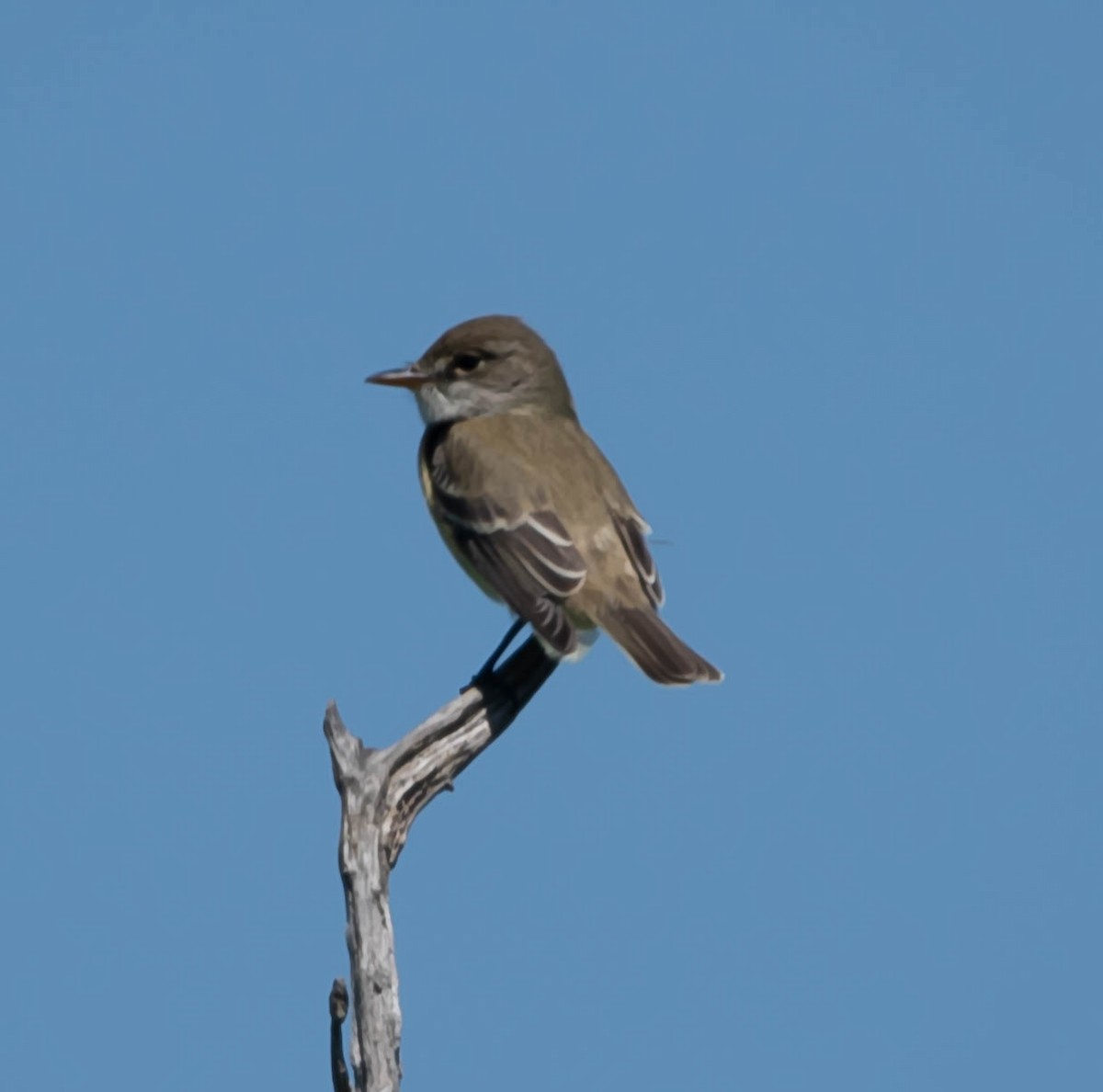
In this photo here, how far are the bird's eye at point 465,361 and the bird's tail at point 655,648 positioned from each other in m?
1.86

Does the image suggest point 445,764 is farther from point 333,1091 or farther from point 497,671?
point 333,1091

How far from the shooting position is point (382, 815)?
6.46 m

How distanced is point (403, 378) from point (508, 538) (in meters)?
1.44

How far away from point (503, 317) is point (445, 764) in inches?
146

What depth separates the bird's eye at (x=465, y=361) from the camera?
9.71 metres

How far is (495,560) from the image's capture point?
860 cm

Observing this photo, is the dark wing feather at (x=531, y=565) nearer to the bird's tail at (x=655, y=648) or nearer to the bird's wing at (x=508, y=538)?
the bird's wing at (x=508, y=538)

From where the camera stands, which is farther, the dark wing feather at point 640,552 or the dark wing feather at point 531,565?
the dark wing feather at point 640,552

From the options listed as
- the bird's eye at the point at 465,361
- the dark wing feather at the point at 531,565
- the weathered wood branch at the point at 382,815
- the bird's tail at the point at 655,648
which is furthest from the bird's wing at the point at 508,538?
the weathered wood branch at the point at 382,815

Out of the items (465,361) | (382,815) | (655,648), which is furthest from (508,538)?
(382,815)

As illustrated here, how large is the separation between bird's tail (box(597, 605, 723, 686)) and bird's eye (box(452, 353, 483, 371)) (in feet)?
6.11

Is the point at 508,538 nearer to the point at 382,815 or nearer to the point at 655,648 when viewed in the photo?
the point at 655,648

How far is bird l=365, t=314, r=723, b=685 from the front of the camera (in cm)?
833

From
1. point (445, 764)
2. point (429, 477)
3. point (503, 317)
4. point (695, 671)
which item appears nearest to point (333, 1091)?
point (445, 764)
